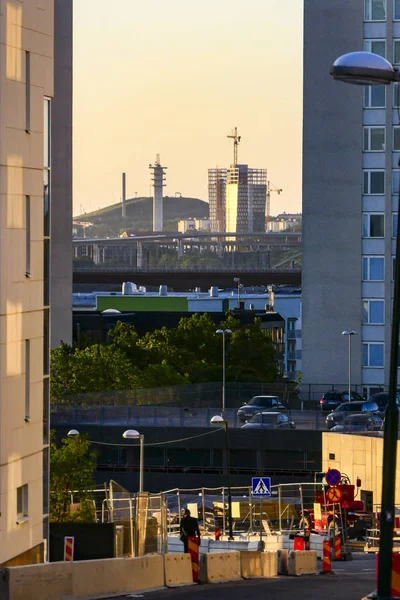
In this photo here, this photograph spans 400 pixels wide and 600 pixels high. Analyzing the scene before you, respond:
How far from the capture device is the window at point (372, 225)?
319ft

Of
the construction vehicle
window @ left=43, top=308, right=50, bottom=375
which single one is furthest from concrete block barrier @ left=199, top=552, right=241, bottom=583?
the construction vehicle

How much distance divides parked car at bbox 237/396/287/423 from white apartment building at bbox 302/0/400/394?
16.9 metres

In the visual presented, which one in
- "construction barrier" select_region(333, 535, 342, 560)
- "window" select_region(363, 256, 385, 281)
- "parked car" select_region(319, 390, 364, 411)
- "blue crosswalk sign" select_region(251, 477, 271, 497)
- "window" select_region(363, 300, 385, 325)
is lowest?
"parked car" select_region(319, 390, 364, 411)

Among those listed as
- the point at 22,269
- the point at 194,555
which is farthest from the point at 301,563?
the point at 22,269

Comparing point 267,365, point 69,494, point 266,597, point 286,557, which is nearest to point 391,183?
point 267,365

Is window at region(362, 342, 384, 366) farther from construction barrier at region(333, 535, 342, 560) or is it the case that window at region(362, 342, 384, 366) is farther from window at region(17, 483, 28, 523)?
window at region(17, 483, 28, 523)

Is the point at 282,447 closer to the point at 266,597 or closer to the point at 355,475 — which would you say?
the point at 355,475

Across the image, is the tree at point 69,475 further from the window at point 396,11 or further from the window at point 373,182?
the window at point 396,11

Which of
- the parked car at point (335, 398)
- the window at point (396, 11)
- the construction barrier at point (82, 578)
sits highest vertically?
the window at point (396, 11)

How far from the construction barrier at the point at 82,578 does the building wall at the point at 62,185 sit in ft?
251

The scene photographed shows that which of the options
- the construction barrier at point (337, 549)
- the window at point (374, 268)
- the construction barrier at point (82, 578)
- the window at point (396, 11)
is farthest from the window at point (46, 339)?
the window at point (396, 11)

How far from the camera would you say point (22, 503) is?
85.7 ft

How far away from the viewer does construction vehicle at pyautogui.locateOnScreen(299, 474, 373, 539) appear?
46266 millimetres

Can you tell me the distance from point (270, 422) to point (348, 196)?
27874 millimetres
